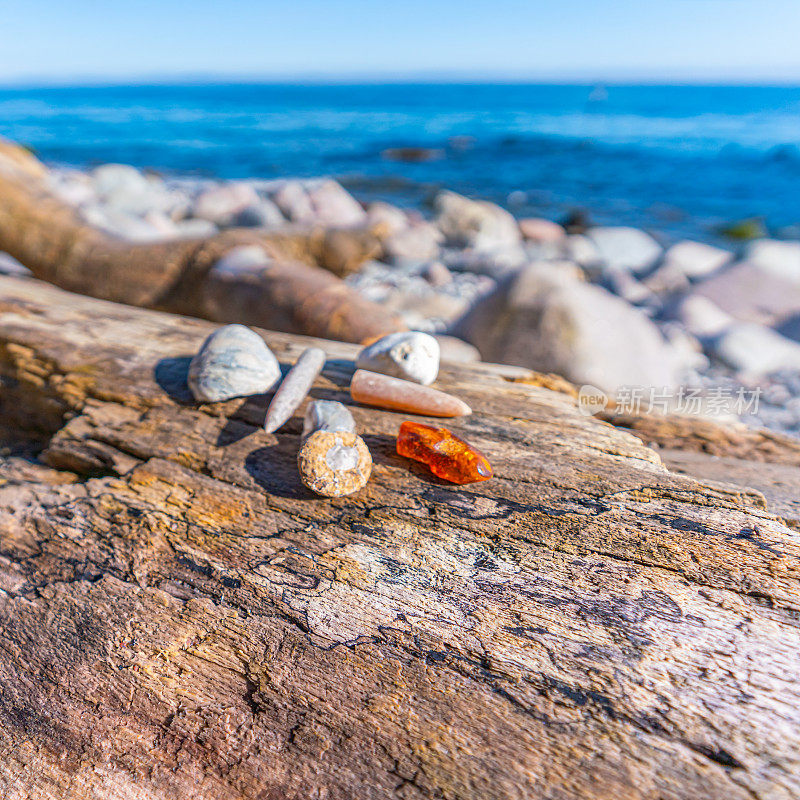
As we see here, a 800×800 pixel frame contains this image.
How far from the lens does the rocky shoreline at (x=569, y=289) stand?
455 cm

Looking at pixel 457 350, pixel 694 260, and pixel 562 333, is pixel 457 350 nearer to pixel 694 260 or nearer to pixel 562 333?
pixel 562 333

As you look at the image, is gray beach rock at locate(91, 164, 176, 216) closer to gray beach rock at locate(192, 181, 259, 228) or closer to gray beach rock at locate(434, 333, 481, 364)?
gray beach rock at locate(192, 181, 259, 228)

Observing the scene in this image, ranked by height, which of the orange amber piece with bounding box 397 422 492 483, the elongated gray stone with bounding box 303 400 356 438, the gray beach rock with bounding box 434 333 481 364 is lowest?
the gray beach rock with bounding box 434 333 481 364

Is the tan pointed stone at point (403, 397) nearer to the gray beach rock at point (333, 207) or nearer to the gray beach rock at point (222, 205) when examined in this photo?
the gray beach rock at point (333, 207)

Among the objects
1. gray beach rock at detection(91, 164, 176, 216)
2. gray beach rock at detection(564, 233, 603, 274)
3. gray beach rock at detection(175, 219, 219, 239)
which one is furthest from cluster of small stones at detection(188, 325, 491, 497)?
gray beach rock at detection(91, 164, 176, 216)

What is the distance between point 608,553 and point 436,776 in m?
0.68

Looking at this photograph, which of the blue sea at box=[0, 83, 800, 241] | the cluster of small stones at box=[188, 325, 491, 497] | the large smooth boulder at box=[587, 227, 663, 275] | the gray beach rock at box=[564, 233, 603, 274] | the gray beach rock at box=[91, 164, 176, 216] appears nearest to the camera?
the cluster of small stones at box=[188, 325, 491, 497]

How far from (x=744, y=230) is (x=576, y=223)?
334 cm

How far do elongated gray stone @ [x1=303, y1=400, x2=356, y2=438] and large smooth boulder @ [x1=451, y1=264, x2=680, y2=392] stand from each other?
3.00m

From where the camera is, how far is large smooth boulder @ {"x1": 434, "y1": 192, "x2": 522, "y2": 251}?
10570mm

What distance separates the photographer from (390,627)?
50.3 inches

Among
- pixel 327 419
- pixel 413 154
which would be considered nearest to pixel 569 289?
pixel 327 419

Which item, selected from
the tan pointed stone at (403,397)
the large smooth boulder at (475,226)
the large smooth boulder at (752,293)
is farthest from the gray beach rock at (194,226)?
the tan pointed stone at (403,397)

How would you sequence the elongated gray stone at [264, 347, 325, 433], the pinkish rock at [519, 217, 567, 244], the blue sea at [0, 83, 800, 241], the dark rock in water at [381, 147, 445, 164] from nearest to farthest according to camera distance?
1. the elongated gray stone at [264, 347, 325, 433]
2. the pinkish rock at [519, 217, 567, 244]
3. the blue sea at [0, 83, 800, 241]
4. the dark rock in water at [381, 147, 445, 164]
